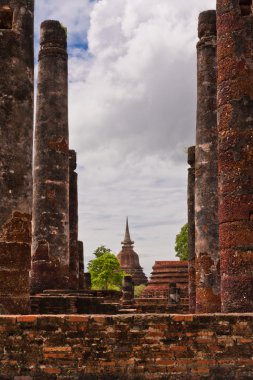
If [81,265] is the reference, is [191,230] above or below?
above

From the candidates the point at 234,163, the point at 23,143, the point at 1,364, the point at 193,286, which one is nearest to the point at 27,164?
the point at 23,143

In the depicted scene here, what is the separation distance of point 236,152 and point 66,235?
7.54m

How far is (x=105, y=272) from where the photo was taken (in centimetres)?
4634

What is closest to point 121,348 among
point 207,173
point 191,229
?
point 207,173

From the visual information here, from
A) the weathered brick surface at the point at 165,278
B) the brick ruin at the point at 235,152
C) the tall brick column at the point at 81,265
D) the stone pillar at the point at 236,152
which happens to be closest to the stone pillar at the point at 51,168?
the tall brick column at the point at 81,265

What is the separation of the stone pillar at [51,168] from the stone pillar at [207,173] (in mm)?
3396

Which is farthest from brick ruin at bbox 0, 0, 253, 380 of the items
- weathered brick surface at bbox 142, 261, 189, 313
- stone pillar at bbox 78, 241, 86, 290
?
weathered brick surface at bbox 142, 261, 189, 313

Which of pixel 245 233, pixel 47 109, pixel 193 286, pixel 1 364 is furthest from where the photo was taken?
pixel 193 286

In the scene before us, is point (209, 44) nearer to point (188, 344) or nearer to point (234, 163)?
point (234, 163)

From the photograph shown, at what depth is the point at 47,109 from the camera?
51.3 ft

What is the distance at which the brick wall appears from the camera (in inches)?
253

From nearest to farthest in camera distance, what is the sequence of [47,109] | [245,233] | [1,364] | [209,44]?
1. [1,364]
2. [245,233]
3. [209,44]
4. [47,109]

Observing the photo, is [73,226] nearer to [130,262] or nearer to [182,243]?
[182,243]

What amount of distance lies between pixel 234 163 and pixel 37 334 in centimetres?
395
